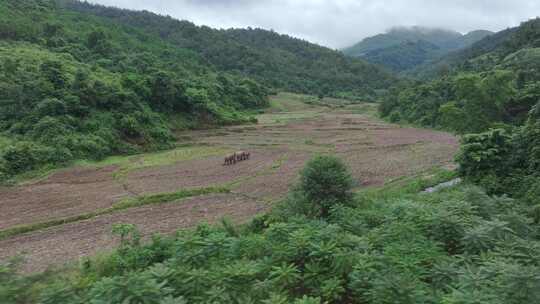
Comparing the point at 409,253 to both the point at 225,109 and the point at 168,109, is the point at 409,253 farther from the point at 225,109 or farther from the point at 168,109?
the point at 225,109

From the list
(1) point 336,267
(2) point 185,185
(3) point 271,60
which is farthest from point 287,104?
(1) point 336,267

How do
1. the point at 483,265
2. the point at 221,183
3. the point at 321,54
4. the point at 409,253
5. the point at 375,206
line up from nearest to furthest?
the point at 483,265, the point at 409,253, the point at 375,206, the point at 221,183, the point at 321,54

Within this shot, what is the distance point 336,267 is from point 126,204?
13.2 meters

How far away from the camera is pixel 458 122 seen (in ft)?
92.8

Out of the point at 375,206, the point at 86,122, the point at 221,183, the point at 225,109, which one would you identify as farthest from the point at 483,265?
the point at 225,109

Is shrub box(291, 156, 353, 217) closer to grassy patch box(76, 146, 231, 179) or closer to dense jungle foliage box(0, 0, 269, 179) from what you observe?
grassy patch box(76, 146, 231, 179)

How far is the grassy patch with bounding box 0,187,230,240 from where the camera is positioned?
1476cm

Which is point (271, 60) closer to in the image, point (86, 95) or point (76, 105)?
point (86, 95)

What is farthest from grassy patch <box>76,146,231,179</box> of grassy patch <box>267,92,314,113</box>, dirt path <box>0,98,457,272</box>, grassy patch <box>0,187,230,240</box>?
grassy patch <box>267,92,314,113</box>

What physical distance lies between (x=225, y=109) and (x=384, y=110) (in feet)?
91.8

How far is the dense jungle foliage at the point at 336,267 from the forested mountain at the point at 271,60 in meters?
89.1

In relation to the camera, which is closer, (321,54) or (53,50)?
(53,50)

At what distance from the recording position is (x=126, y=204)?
17.4 meters

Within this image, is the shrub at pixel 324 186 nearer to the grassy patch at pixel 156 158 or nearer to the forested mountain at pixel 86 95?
the grassy patch at pixel 156 158
